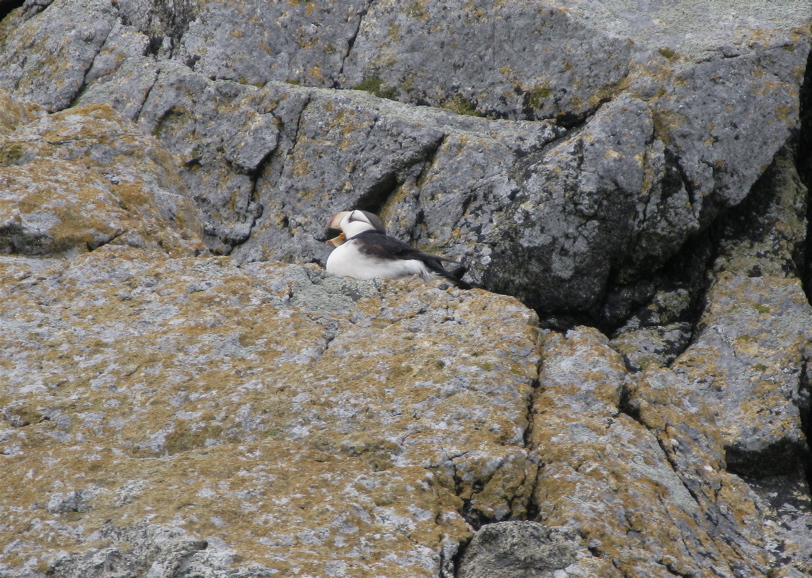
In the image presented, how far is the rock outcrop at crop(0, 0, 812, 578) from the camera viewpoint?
2.35 meters

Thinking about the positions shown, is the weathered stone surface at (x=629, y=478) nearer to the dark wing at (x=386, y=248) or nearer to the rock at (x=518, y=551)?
the rock at (x=518, y=551)

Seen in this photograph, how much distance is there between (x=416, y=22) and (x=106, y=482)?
4371mm

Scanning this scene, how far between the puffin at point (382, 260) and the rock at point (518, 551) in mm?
2418

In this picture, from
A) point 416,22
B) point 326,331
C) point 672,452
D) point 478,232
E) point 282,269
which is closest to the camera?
point 672,452

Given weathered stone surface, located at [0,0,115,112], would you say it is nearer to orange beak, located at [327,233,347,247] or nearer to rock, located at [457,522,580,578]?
orange beak, located at [327,233,347,247]

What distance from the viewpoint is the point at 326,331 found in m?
3.17

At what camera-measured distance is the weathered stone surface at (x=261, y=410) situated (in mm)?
2246

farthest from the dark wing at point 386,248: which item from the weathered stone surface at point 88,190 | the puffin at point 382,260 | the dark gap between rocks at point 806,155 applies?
the dark gap between rocks at point 806,155

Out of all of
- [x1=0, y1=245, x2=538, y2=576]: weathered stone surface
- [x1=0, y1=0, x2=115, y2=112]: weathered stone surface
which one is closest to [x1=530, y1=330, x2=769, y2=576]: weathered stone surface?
[x1=0, y1=245, x2=538, y2=576]: weathered stone surface

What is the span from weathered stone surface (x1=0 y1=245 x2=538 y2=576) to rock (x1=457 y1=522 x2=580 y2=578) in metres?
0.08

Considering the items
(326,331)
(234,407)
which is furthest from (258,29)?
(234,407)

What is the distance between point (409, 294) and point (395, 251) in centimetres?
141

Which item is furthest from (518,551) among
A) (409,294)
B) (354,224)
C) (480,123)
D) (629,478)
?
(480,123)

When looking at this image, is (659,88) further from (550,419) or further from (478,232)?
(550,419)
